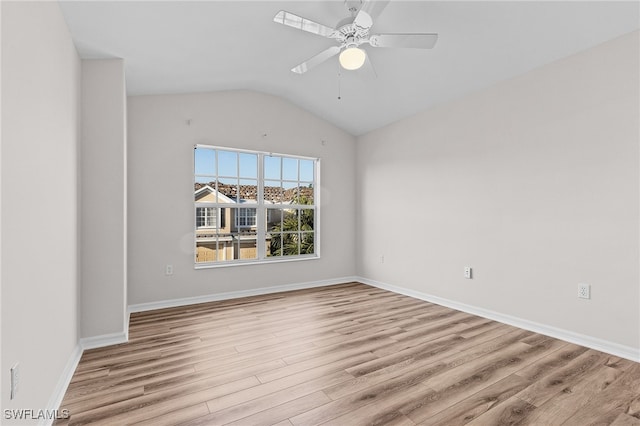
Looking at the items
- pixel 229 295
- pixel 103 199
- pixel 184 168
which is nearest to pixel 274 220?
pixel 229 295

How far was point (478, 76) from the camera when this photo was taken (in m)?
3.45

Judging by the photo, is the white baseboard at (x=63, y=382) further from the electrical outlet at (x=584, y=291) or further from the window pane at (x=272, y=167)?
the electrical outlet at (x=584, y=291)

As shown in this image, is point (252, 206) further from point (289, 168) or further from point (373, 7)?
point (373, 7)

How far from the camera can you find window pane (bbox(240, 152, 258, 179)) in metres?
4.70

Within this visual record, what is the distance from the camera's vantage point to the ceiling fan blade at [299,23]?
212cm

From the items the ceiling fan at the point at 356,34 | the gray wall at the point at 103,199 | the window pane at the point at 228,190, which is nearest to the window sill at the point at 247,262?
the window pane at the point at 228,190

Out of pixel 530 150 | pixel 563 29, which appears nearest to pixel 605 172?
pixel 530 150

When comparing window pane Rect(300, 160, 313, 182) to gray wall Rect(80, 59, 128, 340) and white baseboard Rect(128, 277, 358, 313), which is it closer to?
white baseboard Rect(128, 277, 358, 313)

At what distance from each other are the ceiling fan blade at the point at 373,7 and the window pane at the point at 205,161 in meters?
2.96

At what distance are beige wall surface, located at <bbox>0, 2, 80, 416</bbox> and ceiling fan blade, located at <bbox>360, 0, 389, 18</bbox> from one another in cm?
181

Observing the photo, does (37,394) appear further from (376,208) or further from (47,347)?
(376,208)

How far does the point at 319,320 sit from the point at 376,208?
2.26 metres

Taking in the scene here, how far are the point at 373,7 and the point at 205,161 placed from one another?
307cm

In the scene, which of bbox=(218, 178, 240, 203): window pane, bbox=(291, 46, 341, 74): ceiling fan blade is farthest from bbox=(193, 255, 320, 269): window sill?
bbox=(291, 46, 341, 74): ceiling fan blade
